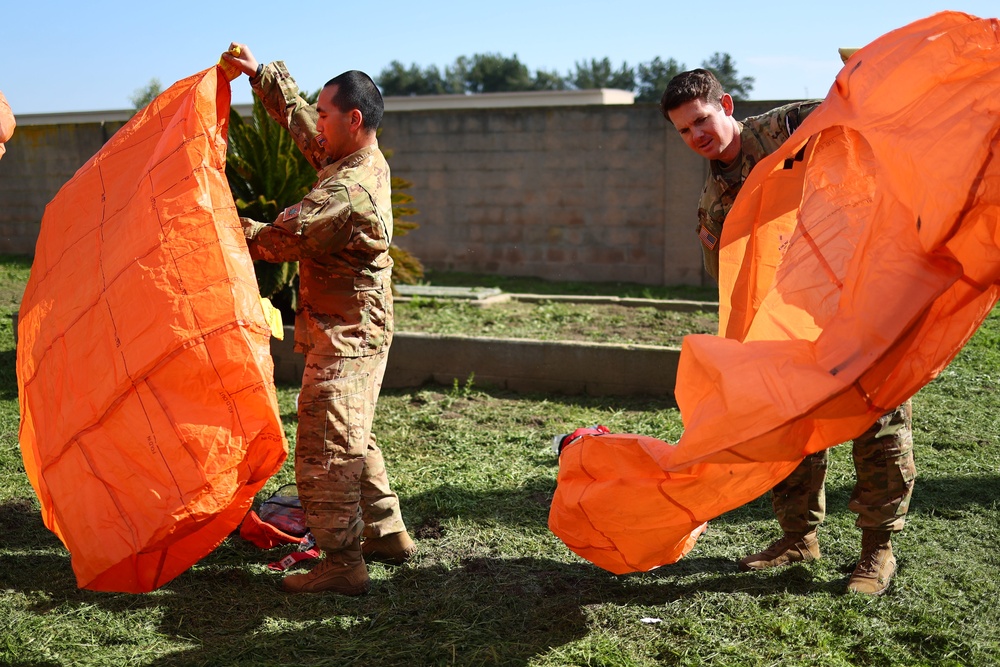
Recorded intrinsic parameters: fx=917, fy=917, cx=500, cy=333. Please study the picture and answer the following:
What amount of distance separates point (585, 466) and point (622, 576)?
0.76 m

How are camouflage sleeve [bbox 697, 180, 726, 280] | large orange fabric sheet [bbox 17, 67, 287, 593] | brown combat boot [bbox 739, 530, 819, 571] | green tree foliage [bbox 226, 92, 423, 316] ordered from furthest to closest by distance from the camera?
green tree foliage [bbox 226, 92, 423, 316] < camouflage sleeve [bbox 697, 180, 726, 280] < brown combat boot [bbox 739, 530, 819, 571] < large orange fabric sheet [bbox 17, 67, 287, 593]

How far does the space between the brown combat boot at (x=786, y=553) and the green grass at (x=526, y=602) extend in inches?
2.5

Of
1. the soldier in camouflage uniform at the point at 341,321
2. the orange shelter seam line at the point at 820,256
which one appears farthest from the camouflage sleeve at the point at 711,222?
the soldier in camouflage uniform at the point at 341,321

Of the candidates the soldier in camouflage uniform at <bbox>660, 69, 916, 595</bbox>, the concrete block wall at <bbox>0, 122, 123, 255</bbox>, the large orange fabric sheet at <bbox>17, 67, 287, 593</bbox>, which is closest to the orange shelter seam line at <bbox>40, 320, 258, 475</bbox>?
the large orange fabric sheet at <bbox>17, 67, 287, 593</bbox>

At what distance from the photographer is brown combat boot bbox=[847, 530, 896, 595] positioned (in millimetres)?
Answer: 3564

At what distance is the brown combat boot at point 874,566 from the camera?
11.7ft

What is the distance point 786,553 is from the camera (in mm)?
3867

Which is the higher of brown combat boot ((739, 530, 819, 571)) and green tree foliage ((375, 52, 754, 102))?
green tree foliage ((375, 52, 754, 102))

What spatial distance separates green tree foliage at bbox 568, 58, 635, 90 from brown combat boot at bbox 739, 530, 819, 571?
233ft

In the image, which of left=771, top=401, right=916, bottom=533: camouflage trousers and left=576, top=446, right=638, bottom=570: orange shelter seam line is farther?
left=771, top=401, right=916, bottom=533: camouflage trousers

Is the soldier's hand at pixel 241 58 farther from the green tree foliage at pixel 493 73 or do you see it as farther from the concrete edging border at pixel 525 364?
the green tree foliage at pixel 493 73

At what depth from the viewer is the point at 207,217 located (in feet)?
10.9

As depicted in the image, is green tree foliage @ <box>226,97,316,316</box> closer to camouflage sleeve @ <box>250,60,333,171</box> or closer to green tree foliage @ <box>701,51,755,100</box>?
camouflage sleeve @ <box>250,60,333,171</box>

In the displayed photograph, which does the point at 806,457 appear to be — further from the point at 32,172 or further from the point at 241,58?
the point at 32,172
